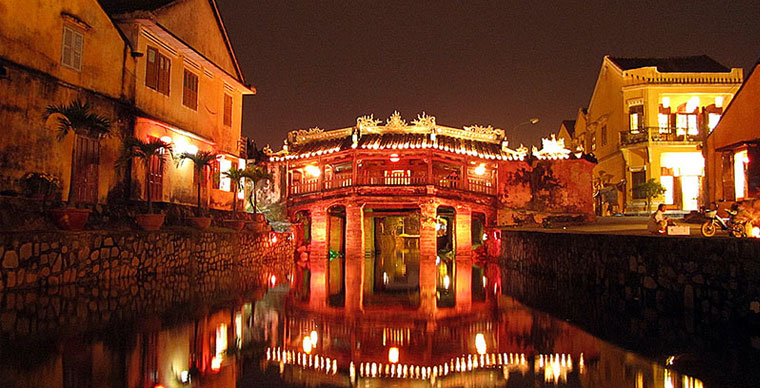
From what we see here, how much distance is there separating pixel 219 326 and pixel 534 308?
6.76 metres

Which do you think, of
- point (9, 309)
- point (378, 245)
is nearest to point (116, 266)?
point (9, 309)

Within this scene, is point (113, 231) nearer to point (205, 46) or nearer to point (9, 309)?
point (9, 309)

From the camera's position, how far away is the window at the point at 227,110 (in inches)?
1008

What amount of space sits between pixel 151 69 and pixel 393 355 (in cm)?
1618

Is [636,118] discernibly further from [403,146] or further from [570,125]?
[570,125]

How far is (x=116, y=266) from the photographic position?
45.0ft

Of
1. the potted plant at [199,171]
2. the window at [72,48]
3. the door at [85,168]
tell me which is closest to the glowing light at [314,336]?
the door at [85,168]

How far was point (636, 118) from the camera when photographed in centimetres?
3306

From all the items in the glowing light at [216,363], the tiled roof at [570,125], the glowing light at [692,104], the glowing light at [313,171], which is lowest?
the glowing light at [216,363]

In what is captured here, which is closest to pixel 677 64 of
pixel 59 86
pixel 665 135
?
pixel 665 135

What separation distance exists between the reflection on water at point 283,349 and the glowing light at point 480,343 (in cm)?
2

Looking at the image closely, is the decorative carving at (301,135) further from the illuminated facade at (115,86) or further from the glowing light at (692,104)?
the glowing light at (692,104)

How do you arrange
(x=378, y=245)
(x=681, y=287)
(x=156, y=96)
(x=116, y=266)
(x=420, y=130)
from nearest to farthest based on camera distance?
(x=681, y=287), (x=116, y=266), (x=156, y=96), (x=420, y=130), (x=378, y=245)

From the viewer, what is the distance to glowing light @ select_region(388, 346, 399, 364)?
23.6 ft
